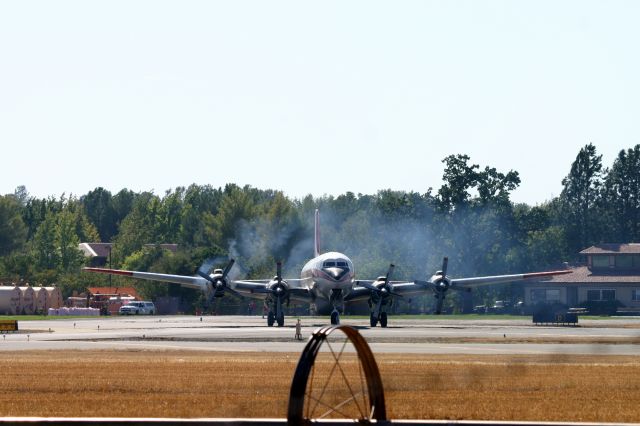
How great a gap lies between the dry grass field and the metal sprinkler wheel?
3.13 feet

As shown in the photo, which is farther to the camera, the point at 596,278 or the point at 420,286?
the point at 596,278

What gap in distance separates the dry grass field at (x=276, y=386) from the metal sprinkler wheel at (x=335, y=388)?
953mm

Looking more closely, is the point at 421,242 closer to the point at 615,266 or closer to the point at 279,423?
the point at 615,266

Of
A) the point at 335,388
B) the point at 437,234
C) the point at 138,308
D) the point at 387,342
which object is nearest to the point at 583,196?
the point at 437,234

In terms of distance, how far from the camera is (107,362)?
44.7 meters

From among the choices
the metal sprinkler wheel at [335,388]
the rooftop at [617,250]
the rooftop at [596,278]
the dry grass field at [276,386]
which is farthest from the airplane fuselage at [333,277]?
the rooftop at [617,250]

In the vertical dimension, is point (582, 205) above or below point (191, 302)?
above

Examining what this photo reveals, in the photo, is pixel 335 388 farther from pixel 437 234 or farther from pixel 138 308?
pixel 437 234

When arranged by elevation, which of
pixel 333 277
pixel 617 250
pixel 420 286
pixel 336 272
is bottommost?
pixel 420 286

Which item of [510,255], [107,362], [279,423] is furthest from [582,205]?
[279,423]

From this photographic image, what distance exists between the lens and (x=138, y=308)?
139 meters

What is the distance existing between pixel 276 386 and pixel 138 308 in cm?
10712

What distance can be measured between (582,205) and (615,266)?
125 feet

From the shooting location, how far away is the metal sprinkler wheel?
66.2 ft
